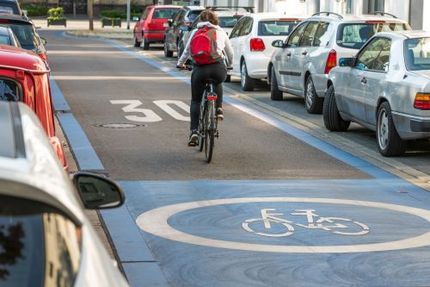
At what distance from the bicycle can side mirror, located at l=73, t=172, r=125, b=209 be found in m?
9.04

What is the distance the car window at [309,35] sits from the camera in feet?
68.3

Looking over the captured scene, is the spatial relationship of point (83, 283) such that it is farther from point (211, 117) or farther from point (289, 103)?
point (289, 103)

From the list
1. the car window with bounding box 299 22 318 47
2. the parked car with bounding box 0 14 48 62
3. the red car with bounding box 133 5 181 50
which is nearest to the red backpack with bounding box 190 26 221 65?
the parked car with bounding box 0 14 48 62

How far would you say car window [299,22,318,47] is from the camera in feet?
68.3

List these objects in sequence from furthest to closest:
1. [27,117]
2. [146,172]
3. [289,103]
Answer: [289,103], [146,172], [27,117]

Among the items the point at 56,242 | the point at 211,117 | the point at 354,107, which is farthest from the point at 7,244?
the point at 354,107

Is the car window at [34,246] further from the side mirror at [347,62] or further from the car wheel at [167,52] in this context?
the car wheel at [167,52]

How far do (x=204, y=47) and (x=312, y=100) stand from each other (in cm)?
598

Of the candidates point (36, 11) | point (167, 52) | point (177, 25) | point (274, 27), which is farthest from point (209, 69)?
point (36, 11)

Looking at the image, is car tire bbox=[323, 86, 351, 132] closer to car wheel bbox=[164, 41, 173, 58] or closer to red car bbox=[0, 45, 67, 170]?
red car bbox=[0, 45, 67, 170]

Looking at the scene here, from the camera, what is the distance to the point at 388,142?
14.4 metres

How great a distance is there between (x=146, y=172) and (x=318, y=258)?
4470mm

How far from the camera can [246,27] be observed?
25.9m

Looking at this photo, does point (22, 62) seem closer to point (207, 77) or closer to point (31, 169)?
point (31, 169)
